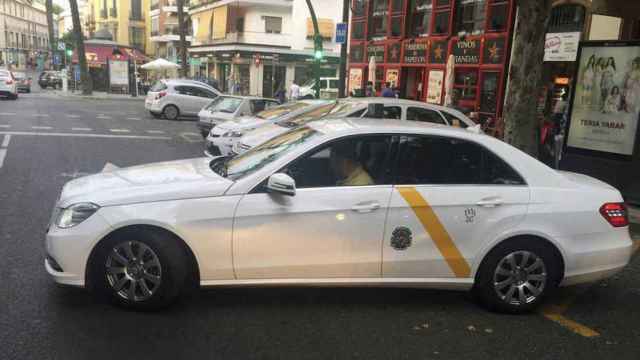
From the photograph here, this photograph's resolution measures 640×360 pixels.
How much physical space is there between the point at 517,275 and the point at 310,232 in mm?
1777

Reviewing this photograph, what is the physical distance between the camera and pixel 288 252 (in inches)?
175

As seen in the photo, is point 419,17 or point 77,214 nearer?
point 77,214

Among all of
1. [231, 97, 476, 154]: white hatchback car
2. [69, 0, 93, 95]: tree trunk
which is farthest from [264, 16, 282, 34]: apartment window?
[231, 97, 476, 154]: white hatchback car

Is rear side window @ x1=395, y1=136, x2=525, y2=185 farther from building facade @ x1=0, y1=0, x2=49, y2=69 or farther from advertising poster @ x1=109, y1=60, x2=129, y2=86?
building facade @ x1=0, y1=0, x2=49, y2=69

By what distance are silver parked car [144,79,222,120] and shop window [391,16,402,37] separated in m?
7.04

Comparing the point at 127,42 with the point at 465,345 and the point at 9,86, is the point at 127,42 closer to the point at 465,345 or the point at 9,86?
the point at 9,86

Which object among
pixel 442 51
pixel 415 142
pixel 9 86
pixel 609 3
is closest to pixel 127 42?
pixel 9 86

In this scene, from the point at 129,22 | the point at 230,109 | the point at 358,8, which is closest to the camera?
the point at 230,109

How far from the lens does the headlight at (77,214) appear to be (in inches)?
170

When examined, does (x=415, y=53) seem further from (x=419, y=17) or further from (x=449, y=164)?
(x=449, y=164)

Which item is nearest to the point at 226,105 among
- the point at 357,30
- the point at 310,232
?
the point at 357,30

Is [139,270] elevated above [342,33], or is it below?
below

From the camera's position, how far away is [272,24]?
4200 cm

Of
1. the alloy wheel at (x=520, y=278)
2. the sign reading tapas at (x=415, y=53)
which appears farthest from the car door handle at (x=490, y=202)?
the sign reading tapas at (x=415, y=53)
